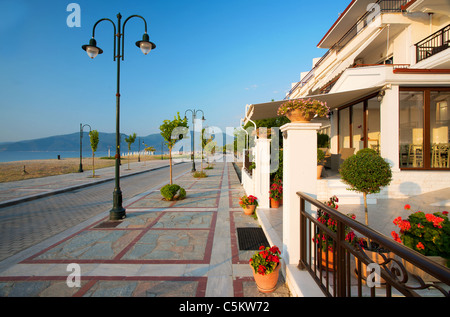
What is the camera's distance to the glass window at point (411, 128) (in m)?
8.91

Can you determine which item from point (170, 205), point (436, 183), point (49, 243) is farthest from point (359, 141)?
point (49, 243)

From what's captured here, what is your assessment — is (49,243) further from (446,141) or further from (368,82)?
(446,141)

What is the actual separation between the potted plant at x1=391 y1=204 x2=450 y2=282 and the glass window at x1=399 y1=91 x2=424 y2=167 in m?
6.64

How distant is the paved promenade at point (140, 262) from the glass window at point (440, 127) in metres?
7.73

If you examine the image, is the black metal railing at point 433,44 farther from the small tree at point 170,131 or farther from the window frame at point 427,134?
the small tree at point 170,131

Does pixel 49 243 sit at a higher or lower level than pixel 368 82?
lower

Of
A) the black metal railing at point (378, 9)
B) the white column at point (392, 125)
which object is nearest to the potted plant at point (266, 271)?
the white column at point (392, 125)

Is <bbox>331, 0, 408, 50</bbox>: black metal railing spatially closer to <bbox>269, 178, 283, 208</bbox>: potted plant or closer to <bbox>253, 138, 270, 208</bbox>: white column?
<bbox>253, 138, 270, 208</bbox>: white column

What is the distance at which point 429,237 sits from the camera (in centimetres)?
337

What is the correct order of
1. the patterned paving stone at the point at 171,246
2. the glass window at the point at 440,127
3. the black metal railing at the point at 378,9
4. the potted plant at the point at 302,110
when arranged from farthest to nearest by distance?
the black metal railing at the point at 378,9 < the glass window at the point at 440,127 < the patterned paving stone at the point at 171,246 < the potted plant at the point at 302,110

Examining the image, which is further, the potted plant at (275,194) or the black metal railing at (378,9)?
the black metal railing at (378,9)

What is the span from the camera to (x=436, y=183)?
8.26 meters

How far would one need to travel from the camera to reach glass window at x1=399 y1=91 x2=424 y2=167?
8.91 meters
